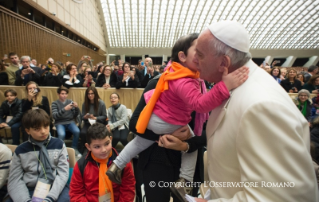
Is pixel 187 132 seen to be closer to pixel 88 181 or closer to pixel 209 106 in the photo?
pixel 209 106

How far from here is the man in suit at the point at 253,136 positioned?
2.17ft

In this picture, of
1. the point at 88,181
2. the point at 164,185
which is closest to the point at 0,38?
the point at 88,181

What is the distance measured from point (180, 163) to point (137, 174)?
0.94 m

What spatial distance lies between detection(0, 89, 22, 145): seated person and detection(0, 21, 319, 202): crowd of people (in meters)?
2.72

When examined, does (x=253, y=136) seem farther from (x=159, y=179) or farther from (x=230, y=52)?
(x=159, y=179)

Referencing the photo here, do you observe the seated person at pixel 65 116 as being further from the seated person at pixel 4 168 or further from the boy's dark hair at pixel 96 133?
the boy's dark hair at pixel 96 133

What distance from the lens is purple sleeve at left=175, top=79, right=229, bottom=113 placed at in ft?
3.08

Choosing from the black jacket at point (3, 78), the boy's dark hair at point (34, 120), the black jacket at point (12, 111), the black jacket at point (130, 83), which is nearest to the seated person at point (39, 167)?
the boy's dark hair at point (34, 120)

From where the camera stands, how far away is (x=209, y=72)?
976 mm

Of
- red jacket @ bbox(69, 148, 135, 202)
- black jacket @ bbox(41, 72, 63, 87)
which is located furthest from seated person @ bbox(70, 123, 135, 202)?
black jacket @ bbox(41, 72, 63, 87)

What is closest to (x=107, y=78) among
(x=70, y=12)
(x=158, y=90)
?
(x=158, y=90)

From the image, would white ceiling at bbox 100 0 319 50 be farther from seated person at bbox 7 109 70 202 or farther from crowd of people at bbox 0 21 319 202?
crowd of people at bbox 0 21 319 202

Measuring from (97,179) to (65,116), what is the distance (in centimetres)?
312

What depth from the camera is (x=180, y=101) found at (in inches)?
52.6
